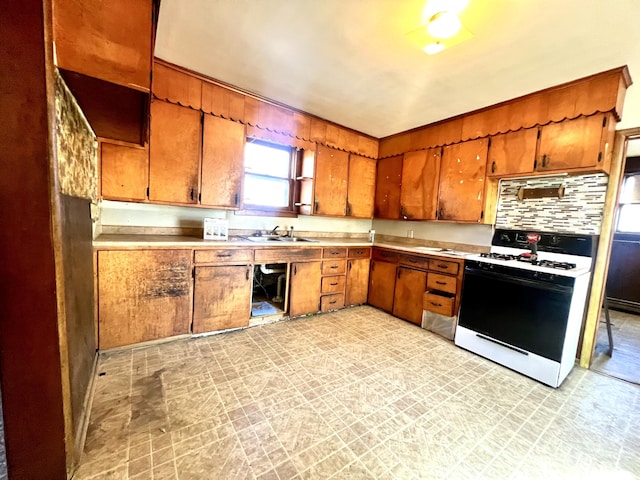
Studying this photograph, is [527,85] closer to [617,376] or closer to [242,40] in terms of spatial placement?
[242,40]

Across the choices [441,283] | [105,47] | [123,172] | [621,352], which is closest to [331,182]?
[441,283]

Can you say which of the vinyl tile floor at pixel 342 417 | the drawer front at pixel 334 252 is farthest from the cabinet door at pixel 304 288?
the vinyl tile floor at pixel 342 417

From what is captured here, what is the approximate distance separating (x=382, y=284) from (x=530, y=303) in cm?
165

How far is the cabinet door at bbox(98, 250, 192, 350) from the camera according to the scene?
2061 mm

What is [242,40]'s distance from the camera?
1950 mm

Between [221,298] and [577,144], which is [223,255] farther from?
[577,144]

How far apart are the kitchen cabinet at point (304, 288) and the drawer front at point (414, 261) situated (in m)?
1.07

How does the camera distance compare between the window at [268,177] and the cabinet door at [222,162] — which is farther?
the window at [268,177]

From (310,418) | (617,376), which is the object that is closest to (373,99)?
(310,418)

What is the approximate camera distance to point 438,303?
290 cm

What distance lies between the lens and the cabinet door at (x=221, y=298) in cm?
247

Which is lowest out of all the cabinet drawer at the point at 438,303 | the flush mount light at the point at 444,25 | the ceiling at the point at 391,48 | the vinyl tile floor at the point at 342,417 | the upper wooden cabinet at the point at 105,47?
the vinyl tile floor at the point at 342,417

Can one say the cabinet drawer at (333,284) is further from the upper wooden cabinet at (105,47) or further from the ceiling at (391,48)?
the upper wooden cabinet at (105,47)

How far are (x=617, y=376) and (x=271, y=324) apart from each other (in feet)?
10.6
